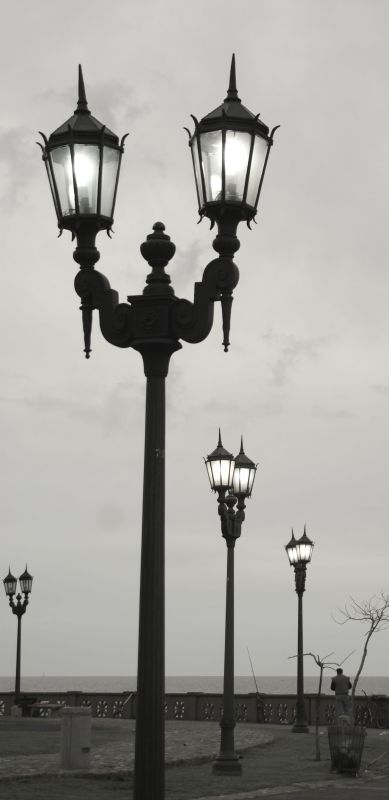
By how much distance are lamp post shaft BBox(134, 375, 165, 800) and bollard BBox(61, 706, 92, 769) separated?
12.6 meters

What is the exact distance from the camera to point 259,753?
980 inches

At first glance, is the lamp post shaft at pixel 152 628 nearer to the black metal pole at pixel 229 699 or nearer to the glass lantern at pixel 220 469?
the glass lantern at pixel 220 469

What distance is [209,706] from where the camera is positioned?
4191cm

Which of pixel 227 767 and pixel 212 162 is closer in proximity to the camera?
pixel 212 162

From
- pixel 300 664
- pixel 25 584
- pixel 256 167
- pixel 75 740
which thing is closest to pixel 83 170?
pixel 256 167

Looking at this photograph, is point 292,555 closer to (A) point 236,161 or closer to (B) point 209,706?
(B) point 209,706

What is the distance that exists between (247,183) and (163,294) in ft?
3.05

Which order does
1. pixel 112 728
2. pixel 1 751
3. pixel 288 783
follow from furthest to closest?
pixel 112 728, pixel 1 751, pixel 288 783

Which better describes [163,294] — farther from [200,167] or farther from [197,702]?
[197,702]

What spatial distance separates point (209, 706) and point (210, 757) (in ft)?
63.7

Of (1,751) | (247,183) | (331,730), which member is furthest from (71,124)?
(1,751)

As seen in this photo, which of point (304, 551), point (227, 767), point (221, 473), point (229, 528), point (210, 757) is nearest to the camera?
point (227, 767)

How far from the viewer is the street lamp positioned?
19688 millimetres

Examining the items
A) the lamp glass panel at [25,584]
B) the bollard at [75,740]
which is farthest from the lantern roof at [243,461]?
the lamp glass panel at [25,584]
